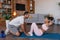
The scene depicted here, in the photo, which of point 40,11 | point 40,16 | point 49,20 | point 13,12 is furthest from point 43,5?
point 49,20

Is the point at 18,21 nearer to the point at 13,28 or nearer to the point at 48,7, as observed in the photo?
the point at 13,28

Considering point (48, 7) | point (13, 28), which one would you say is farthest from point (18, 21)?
point (48, 7)

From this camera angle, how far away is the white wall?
36.0ft

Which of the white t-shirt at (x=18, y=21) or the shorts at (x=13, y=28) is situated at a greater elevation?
the white t-shirt at (x=18, y=21)

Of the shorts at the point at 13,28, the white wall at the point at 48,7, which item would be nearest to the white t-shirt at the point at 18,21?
the shorts at the point at 13,28

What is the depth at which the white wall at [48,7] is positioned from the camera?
36.0 feet

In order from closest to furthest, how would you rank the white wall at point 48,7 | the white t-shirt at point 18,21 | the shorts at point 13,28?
the white t-shirt at point 18,21 < the shorts at point 13,28 < the white wall at point 48,7

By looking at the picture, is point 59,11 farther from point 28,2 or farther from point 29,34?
point 29,34

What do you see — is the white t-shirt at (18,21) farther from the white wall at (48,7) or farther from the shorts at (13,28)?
the white wall at (48,7)

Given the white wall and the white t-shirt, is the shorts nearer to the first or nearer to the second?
the white t-shirt

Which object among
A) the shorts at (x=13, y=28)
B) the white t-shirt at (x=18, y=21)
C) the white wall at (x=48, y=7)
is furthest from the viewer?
the white wall at (x=48, y=7)

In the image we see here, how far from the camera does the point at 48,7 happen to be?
11.3 m

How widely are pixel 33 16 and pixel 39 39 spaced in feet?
18.4

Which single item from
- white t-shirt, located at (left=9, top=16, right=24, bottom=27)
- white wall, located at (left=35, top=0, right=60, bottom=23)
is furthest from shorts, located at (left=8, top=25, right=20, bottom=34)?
white wall, located at (left=35, top=0, right=60, bottom=23)
